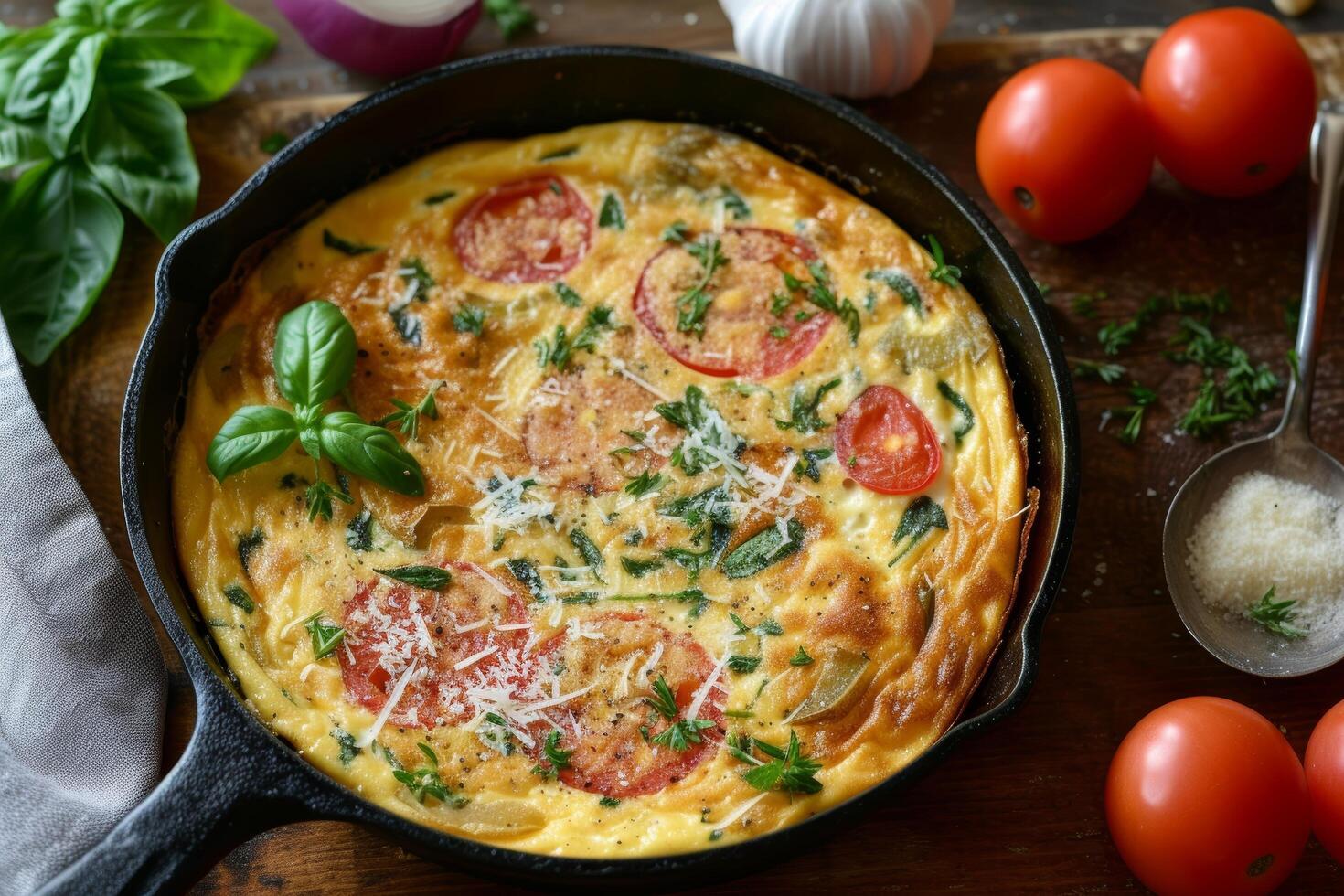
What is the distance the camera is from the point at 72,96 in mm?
3084

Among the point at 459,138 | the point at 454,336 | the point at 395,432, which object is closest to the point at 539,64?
the point at 459,138

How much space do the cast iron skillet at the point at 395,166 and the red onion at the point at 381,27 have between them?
0.35m

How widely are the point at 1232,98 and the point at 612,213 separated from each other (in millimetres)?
1604

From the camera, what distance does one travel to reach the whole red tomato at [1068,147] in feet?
10.2

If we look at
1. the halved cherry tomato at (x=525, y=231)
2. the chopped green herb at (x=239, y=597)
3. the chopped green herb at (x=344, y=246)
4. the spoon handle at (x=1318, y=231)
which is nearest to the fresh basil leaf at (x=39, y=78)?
the chopped green herb at (x=344, y=246)

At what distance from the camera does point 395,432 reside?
2846 mm

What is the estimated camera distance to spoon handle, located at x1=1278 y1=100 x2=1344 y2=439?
10.2 feet

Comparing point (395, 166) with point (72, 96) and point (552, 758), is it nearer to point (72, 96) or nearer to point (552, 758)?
point (72, 96)

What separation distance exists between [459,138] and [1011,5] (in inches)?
67.5

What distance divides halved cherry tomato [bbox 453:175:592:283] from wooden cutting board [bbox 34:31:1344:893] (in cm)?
72

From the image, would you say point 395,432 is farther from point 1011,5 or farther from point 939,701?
point 1011,5

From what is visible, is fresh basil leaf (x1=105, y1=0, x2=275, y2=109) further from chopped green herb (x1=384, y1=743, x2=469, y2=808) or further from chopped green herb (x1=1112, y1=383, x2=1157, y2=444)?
chopped green herb (x1=1112, y1=383, x2=1157, y2=444)

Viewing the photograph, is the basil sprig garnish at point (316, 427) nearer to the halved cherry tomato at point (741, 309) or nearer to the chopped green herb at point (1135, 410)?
the halved cherry tomato at point (741, 309)

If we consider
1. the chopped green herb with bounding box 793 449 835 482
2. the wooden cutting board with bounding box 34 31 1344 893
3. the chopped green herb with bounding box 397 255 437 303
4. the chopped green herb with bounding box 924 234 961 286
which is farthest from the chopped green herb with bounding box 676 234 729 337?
the wooden cutting board with bounding box 34 31 1344 893
